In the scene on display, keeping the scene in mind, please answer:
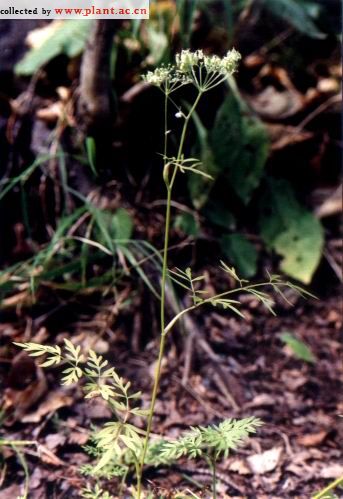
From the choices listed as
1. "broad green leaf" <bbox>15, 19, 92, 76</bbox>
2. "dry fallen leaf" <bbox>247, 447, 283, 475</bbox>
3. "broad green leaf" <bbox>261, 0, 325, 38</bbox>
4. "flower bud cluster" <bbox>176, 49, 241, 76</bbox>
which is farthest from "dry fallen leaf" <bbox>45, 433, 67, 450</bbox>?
"broad green leaf" <bbox>261, 0, 325, 38</bbox>

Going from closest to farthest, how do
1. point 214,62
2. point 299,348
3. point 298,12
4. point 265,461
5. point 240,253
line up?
point 214,62 → point 265,461 → point 299,348 → point 240,253 → point 298,12

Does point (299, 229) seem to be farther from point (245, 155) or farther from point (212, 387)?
point (212, 387)

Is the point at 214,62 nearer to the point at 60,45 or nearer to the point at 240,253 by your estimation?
the point at 240,253

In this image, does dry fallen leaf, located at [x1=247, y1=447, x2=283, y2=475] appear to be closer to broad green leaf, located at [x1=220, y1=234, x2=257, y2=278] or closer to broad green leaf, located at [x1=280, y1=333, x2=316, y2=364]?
broad green leaf, located at [x1=280, y1=333, x2=316, y2=364]

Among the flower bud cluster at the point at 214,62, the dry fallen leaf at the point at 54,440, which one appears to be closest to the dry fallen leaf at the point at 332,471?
the dry fallen leaf at the point at 54,440

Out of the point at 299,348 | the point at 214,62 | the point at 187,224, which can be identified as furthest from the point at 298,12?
the point at 214,62

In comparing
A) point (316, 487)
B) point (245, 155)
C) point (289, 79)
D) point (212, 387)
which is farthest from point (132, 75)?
point (316, 487)
